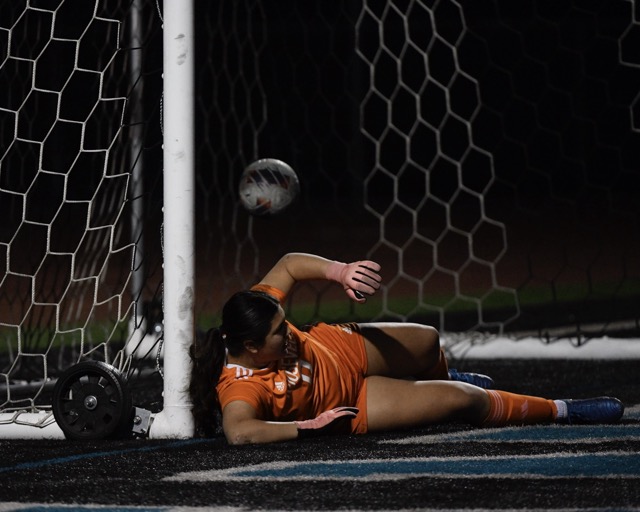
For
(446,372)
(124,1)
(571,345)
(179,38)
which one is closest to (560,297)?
(571,345)

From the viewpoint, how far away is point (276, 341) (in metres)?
3.21

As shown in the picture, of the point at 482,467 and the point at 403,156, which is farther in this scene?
the point at 403,156

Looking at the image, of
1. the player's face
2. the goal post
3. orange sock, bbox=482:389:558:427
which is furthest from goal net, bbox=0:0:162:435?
orange sock, bbox=482:389:558:427

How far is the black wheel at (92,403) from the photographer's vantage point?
3369 mm

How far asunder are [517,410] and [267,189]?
1495 millimetres

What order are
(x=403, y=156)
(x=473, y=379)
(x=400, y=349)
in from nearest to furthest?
1. (x=400, y=349)
2. (x=473, y=379)
3. (x=403, y=156)

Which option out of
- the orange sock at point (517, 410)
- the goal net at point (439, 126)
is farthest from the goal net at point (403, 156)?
the orange sock at point (517, 410)


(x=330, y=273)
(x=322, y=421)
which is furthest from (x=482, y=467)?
(x=330, y=273)

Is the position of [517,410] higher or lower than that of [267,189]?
lower

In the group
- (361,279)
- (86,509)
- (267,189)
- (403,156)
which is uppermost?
(403,156)

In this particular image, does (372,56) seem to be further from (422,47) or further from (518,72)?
(518,72)

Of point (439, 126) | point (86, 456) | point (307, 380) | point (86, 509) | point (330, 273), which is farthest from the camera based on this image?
point (439, 126)

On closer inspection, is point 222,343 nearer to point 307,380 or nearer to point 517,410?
point 307,380

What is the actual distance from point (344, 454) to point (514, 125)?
1379cm
